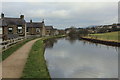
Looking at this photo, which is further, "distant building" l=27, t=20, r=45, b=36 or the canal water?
"distant building" l=27, t=20, r=45, b=36

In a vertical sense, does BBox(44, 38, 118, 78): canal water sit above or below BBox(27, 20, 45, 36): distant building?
below

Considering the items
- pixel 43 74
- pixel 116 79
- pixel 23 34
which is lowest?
pixel 116 79

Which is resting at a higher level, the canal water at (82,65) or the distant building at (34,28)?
the distant building at (34,28)

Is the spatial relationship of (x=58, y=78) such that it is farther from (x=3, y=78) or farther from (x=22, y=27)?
(x=22, y=27)

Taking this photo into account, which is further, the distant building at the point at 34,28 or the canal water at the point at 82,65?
the distant building at the point at 34,28

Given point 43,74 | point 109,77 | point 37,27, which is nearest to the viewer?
point 43,74

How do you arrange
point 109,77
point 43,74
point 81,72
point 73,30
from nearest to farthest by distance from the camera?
point 43,74, point 109,77, point 81,72, point 73,30

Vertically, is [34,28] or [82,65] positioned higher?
[34,28]

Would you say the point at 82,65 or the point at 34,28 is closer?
the point at 82,65

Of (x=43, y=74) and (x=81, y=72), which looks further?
(x=81, y=72)

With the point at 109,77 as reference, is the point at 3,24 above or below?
above

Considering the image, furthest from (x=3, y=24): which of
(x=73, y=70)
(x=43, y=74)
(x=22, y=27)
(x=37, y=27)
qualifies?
(x=37, y=27)

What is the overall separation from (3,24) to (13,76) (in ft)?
92.5

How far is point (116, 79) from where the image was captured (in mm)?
11195
